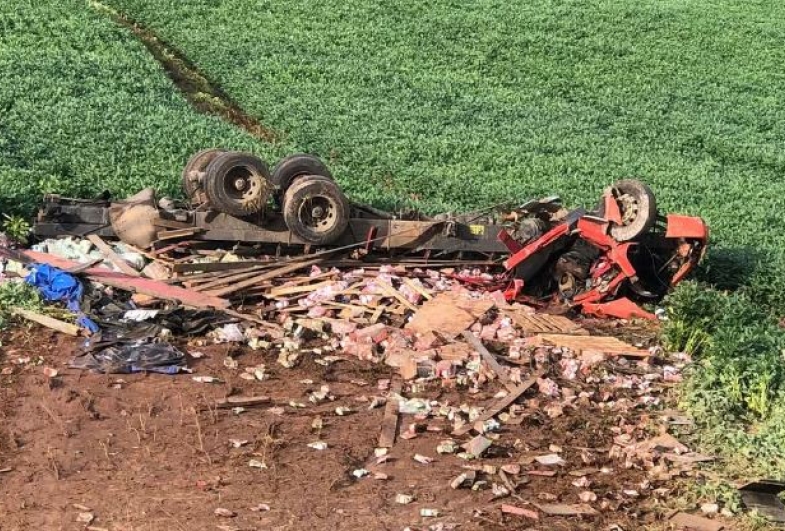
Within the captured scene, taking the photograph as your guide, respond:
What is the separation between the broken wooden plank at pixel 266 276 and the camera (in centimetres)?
1008

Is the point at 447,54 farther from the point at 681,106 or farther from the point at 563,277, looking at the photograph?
the point at 563,277

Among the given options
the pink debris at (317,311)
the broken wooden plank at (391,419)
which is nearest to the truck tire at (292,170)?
the pink debris at (317,311)

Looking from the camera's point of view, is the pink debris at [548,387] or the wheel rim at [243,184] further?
the wheel rim at [243,184]

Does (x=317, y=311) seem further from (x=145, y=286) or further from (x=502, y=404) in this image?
(x=502, y=404)

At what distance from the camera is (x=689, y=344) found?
991 centimetres

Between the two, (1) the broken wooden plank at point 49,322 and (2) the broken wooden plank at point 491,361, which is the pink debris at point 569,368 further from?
(1) the broken wooden plank at point 49,322

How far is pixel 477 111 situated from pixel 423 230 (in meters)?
11.1

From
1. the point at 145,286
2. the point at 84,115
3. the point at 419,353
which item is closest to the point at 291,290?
the point at 145,286

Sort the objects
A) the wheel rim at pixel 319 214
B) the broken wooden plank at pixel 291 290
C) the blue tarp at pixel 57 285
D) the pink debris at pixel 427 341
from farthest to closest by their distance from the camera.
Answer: the wheel rim at pixel 319 214 < the broken wooden plank at pixel 291 290 < the blue tarp at pixel 57 285 < the pink debris at pixel 427 341

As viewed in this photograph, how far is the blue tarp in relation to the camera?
9.52 m

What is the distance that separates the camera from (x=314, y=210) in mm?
10984

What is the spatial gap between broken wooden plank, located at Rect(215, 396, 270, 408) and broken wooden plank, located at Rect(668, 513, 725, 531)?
338 centimetres

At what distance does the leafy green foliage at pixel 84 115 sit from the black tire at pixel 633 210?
5913 mm

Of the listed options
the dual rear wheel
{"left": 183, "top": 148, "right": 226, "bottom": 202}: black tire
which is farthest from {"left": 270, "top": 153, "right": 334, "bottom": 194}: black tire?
{"left": 183, "top": 148, "right": 226, "bottom": 202}: black tire
